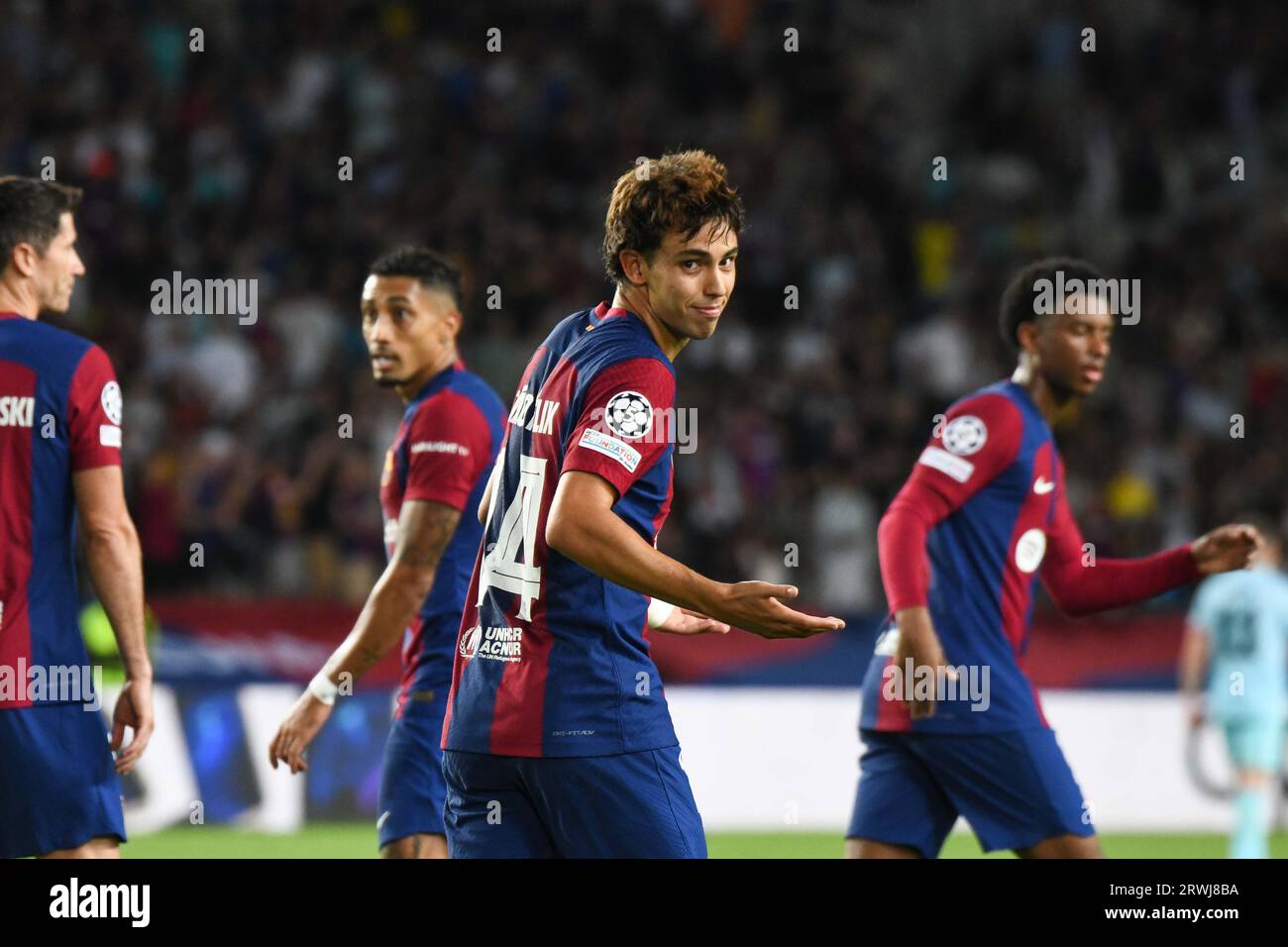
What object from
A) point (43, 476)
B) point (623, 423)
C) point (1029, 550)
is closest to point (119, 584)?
point (43, 476)

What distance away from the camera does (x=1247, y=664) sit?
→ 33.3 feet

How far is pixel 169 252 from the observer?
14.9 meters

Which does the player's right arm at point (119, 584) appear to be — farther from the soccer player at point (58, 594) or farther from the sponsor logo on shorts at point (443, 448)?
the sponsor logo on shorts at point (443, 448)

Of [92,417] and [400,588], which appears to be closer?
[92,417]

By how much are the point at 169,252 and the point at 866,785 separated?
1059 cm

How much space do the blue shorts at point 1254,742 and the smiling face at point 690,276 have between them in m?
6.67

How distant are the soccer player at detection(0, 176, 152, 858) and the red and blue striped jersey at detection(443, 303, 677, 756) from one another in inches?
45.8

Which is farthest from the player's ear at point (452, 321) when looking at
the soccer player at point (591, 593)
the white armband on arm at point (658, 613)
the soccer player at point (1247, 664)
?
the soccer player at point (1247, 664)

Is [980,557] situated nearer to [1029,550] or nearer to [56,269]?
[1029,550]

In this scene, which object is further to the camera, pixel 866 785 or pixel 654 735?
pixel 866 785

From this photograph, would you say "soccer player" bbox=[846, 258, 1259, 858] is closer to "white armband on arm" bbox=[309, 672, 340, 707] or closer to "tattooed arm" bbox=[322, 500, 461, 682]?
"tattooed arm" bbox=[322, 500, 461, 682]

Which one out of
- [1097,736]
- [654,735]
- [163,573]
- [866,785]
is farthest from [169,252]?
[654,735]

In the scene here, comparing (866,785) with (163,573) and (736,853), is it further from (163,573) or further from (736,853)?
(163,573)

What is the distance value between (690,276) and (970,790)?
2.42m
